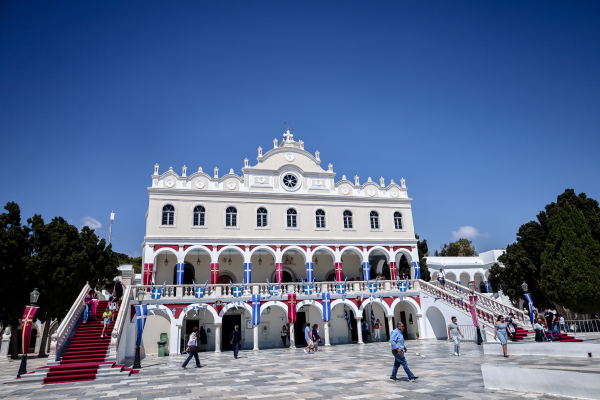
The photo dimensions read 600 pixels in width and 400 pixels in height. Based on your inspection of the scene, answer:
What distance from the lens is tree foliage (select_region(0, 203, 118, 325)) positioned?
2219cm

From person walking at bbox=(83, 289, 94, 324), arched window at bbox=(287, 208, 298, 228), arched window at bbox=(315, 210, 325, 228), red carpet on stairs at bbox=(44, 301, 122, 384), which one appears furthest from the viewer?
arched window at bbox=(315, 210, 325, 228)

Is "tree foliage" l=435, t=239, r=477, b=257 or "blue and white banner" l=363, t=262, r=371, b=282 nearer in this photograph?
"blue and white banner" l=363, t=262, r=371, b=282

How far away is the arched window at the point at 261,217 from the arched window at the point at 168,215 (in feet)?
18.8

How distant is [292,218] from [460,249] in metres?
39.7

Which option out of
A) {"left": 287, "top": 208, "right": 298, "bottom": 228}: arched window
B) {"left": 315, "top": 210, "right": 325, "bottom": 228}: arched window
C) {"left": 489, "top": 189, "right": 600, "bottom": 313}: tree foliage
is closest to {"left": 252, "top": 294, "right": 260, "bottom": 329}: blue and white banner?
{"left": 287, "top": 208, "right": 298, "bottom": 228}: arched window

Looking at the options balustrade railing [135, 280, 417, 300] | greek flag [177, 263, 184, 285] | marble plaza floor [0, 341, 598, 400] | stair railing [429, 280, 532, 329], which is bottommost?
marble plaza floor [0, 341, 598, 400]

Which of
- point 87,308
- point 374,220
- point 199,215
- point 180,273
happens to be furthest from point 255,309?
point 374,220

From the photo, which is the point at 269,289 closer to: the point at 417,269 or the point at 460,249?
the point at 417,269

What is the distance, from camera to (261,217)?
28.2 meters

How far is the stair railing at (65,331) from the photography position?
49.9 feet

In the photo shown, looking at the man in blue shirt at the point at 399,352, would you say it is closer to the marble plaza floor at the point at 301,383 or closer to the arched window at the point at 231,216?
the marble plaza floor at the point at 301,383

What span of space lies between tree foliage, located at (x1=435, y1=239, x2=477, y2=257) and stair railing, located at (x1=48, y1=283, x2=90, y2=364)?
52721 millimetres

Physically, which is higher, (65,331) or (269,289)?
(269,289)

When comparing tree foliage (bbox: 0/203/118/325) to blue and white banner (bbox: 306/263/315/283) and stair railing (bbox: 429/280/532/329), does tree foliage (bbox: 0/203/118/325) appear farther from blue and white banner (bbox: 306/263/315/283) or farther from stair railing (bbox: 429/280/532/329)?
stair railing (bbox: 429/280/532/329)
